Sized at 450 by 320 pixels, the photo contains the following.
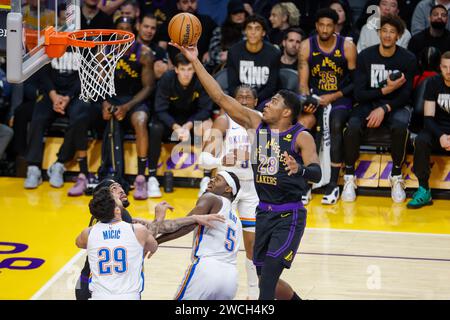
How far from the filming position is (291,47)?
11.0m

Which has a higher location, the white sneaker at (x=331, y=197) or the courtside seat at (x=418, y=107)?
the courtside seat at (x=418, y=107)

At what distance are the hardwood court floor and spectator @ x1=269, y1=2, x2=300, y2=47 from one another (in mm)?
2296

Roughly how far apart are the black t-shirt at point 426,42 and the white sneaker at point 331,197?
2.06 m

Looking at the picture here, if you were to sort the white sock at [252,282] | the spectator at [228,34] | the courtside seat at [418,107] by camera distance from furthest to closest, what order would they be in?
the spectator at [228,34] → the courtside seat at [418,107] → the white sock at [252,282]

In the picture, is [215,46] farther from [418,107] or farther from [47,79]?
[418,107]

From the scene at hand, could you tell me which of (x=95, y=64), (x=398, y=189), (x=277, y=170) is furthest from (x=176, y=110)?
(x=277, y=170)

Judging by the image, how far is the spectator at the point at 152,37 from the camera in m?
11.1

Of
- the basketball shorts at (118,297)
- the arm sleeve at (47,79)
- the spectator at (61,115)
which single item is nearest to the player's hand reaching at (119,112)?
the spectator at (61,115)

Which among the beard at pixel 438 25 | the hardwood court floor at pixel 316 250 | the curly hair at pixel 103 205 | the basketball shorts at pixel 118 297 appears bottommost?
the hardwood court floor at pixel 316 250

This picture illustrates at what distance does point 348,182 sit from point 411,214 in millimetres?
876

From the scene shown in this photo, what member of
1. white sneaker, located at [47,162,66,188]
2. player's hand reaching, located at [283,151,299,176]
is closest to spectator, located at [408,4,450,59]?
white sneaker, located at [47,162,66,188]

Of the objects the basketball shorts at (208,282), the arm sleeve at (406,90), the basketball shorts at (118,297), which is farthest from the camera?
the arm sleeve at (406,90)

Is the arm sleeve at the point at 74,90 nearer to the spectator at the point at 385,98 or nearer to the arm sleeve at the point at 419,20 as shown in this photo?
the spectator at the point at 385,98

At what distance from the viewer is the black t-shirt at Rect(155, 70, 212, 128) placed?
10.6 m
